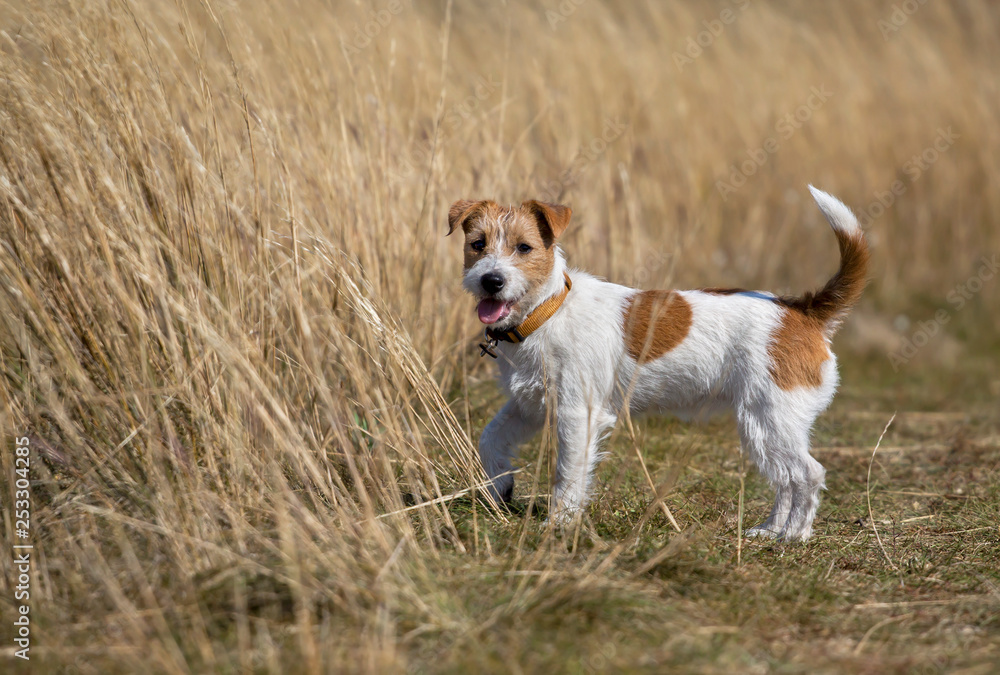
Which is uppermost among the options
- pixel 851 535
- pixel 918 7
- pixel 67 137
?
pixel 918 7

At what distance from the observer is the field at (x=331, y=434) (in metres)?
2.51

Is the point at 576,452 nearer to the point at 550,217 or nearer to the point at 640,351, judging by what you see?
the point at 640,351

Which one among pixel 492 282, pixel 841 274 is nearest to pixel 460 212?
pixel 492 282

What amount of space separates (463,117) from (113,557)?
3557mm

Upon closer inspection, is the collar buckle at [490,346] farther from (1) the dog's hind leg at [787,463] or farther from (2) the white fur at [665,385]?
(1) the dog's hind leg at [787,463]

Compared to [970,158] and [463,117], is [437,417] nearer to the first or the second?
[463,117]

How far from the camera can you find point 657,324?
379 centimetres

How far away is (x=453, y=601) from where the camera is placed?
2.56 metres

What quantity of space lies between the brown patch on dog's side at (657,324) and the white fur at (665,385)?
3 cm

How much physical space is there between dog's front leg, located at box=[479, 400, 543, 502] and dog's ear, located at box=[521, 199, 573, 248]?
76 centimetres

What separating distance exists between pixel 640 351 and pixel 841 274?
95 centimetres

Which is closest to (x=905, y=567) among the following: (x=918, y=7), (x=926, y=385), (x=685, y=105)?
(x=926, y=385)

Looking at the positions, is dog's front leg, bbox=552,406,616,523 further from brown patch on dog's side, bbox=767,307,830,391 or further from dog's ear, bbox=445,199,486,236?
dog's ear, bbox=445,199,486,236

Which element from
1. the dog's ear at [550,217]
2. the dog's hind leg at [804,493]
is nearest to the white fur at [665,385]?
the dog's hind leg at [804,493]
